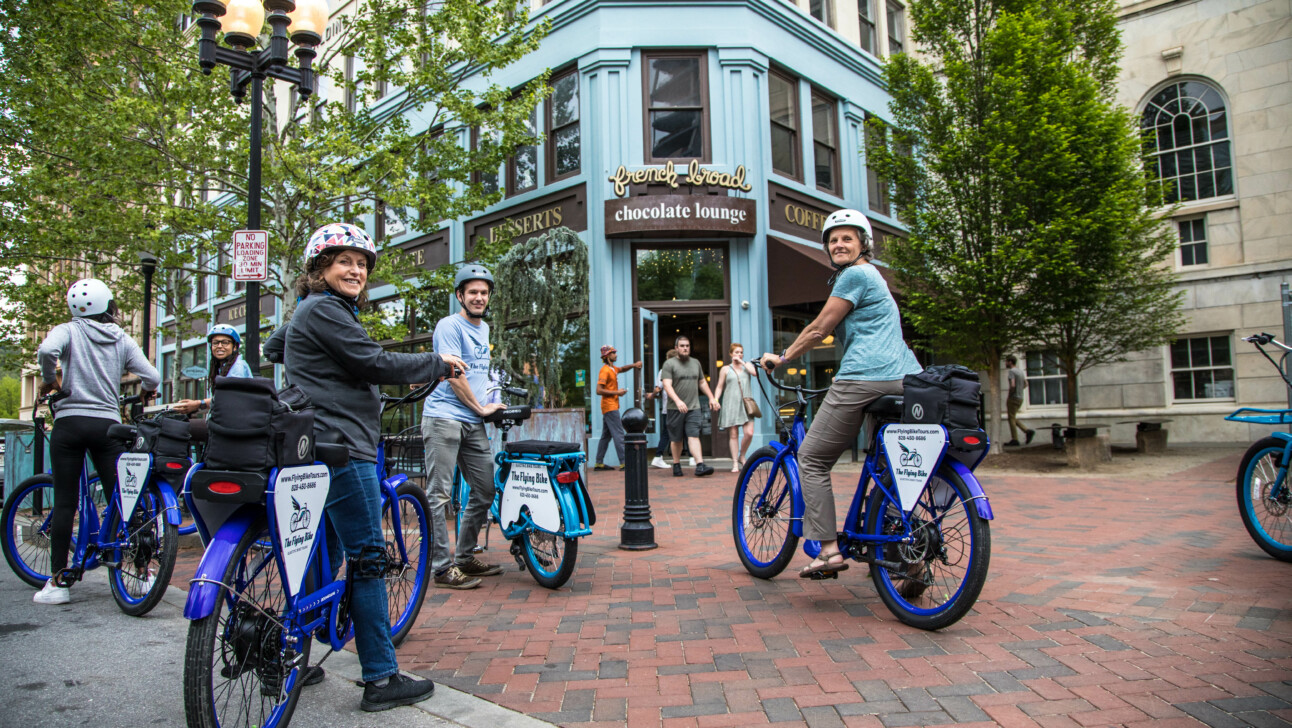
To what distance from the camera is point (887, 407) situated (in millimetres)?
3877

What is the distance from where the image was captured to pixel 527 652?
11.4ft

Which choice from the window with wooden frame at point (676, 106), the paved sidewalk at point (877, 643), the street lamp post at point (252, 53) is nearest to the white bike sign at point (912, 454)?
the paved sidewalk at point (877, 643)

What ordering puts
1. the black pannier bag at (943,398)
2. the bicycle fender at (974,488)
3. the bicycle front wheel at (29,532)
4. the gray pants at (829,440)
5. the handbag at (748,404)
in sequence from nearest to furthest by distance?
1. the bicycle fender at (974,488)
2. the black pannier bag at (943,398)
3. the gray pants at (829,440)
4. the bicycle front wheel at (29,532)
5. the handbag at (748,404)

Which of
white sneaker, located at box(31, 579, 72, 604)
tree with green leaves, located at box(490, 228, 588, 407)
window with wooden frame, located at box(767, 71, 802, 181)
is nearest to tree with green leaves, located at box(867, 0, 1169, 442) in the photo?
window with wooden frame, located at box(767, 71, 802, 181)

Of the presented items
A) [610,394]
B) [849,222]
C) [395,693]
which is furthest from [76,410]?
[610,394]

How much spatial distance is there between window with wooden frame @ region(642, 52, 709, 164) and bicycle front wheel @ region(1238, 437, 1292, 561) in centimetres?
1014

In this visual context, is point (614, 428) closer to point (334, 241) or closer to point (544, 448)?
point (544, 448)

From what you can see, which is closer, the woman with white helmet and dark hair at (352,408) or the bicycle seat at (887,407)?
the woman with white helmet and dark hair at (352,408)

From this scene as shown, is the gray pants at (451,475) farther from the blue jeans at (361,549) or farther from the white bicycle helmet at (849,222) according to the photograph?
the white bicycle helmet at (849,222)

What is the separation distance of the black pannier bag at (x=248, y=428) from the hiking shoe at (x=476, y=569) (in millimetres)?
2571

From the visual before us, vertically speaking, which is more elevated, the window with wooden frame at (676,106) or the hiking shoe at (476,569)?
the window with wooden frame at (676,106)

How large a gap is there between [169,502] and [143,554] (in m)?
0.32

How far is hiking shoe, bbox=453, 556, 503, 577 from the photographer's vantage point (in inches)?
195

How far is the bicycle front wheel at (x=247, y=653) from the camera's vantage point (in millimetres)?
2214
